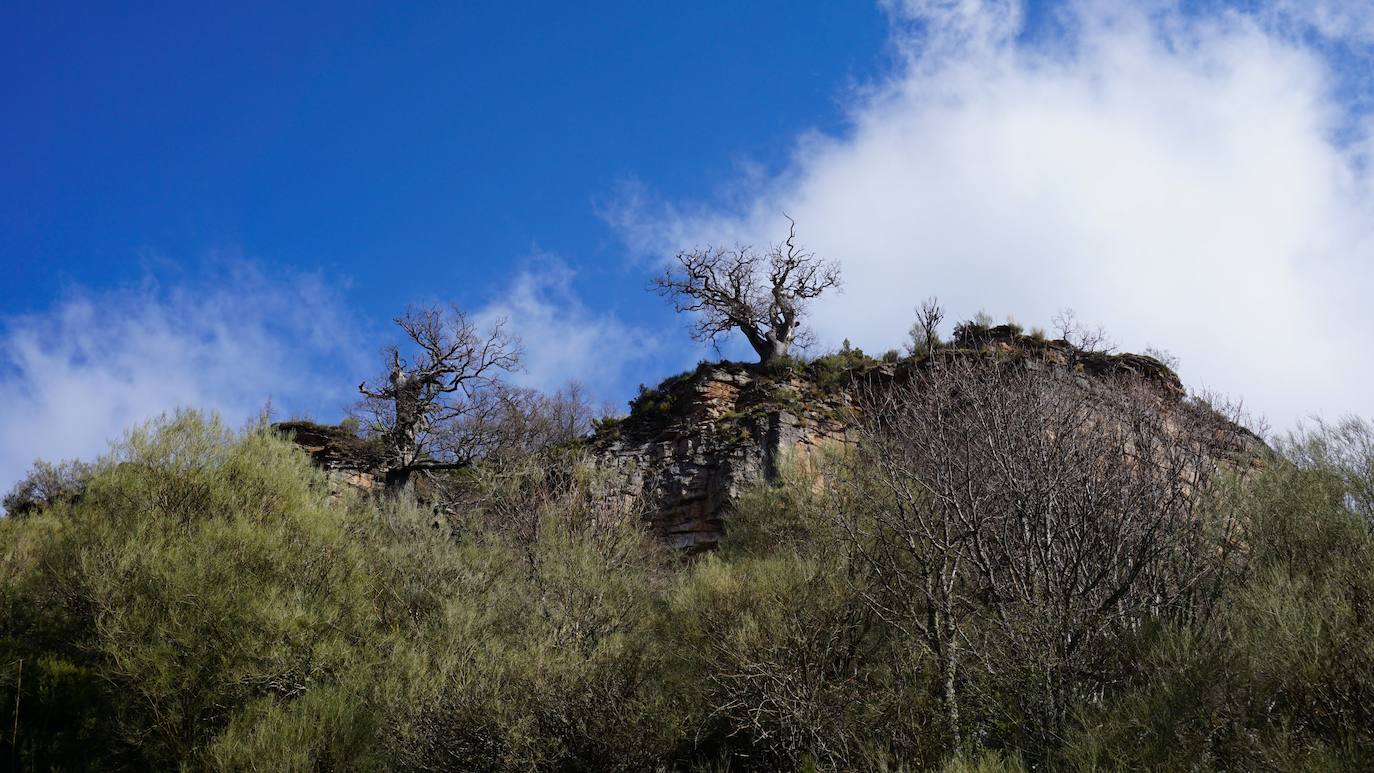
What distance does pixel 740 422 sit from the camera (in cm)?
2267

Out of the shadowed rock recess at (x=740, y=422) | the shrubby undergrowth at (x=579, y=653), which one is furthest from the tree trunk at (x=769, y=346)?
the shrubby undergrowth at (x=579, y=653)

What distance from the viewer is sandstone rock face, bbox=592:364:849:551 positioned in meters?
21.0

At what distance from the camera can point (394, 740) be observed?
10820 millimetres

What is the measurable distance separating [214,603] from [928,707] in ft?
30.3

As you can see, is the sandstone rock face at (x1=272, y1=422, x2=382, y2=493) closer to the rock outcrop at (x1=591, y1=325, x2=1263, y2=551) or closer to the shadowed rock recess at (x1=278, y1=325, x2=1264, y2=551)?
the shadowed rock recess at (x1=278, y1=325, x2=1264, y2=551)

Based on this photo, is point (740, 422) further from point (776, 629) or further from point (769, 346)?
point (776, 629)

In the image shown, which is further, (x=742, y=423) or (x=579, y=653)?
(x=742, y=423)

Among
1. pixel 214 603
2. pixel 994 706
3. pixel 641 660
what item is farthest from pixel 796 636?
pixel 214 603

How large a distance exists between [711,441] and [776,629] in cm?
1058

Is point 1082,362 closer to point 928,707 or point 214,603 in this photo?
point 928,707

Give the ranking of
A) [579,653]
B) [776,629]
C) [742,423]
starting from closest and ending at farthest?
1. [776,629]
2. [579,653]
3. [742,423]

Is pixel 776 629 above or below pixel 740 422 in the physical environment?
below

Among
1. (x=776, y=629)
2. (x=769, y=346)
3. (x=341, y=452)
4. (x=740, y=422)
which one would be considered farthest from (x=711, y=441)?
(x=341, y=452)

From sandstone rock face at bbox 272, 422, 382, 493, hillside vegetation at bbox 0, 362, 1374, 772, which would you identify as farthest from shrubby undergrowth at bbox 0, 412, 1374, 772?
sandstone rock face at bbox 272, 422, 382, 493
